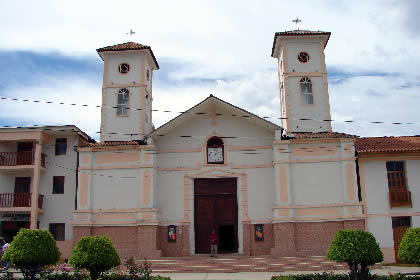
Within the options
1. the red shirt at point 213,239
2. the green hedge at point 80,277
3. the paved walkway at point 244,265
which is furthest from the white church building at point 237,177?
the green hedge at point 80,277

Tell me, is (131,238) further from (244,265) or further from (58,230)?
(244,265)

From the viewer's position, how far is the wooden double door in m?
25.4

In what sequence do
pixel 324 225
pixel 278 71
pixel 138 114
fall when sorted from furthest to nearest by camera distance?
pixel 278 71 → pixel 138 114 → pixel 324 225

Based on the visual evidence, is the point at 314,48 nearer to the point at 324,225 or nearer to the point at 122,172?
the point at 324,225

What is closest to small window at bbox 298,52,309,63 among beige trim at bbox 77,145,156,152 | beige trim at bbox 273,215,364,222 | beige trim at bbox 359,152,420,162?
beige trim at bbox 359,152,420,162

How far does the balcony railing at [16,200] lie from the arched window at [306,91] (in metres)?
17.1

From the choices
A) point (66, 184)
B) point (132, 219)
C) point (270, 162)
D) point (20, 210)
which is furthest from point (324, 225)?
point (20, 210)

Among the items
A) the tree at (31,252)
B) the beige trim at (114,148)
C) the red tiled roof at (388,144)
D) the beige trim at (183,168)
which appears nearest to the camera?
the tree at (31,252)

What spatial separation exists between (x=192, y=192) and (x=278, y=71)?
9.92m

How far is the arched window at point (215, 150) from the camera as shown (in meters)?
26.0

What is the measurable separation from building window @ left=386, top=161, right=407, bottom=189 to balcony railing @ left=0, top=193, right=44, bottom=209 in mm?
20602

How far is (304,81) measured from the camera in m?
27.1

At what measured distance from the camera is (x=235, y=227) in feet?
83.4

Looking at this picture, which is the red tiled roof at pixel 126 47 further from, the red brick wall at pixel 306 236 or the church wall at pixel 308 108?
the red brick wall at pixel 306 236
